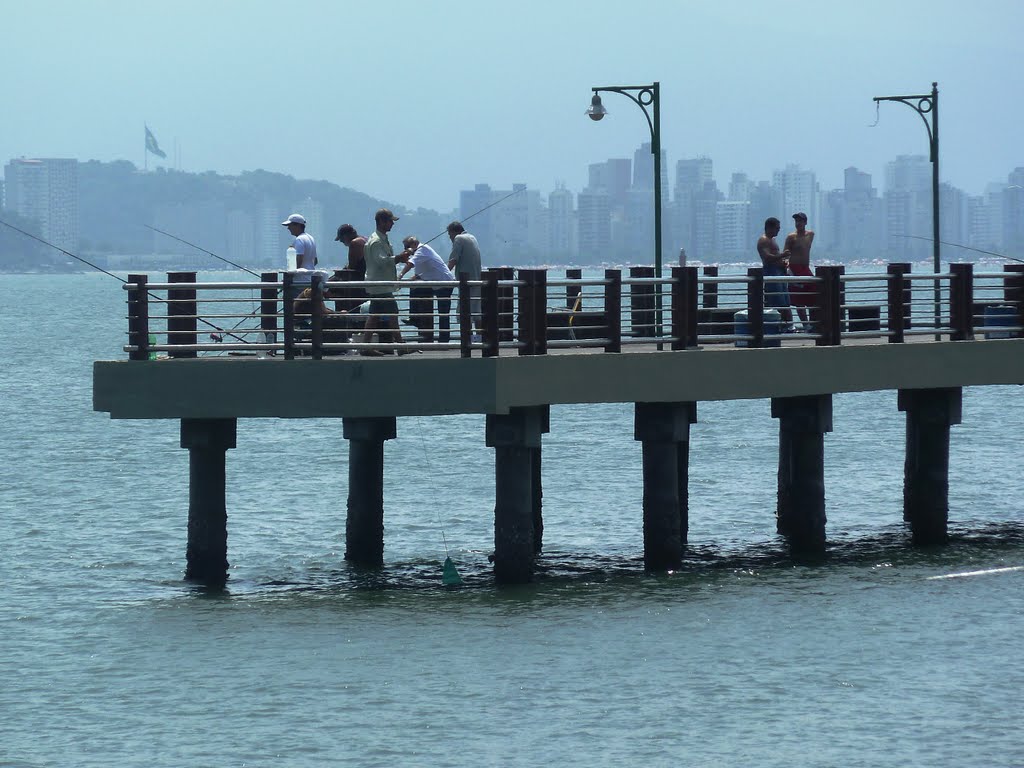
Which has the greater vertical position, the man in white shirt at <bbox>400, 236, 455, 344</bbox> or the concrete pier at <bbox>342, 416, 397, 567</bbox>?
the man in white shirt at <bbox>400, 236, 455, 344</bbox>

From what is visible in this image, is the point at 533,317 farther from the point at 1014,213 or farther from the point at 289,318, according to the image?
the point at 1014,213

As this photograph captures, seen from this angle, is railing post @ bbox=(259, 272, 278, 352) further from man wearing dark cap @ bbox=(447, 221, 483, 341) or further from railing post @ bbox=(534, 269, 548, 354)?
railing post @ bbox=(534, 269, 548, 354)

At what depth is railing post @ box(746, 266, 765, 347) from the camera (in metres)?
23.3

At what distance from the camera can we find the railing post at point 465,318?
69.9ft

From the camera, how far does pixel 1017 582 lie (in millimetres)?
25156

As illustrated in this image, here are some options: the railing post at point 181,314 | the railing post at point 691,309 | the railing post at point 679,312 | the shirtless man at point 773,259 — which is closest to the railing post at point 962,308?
the shirtless man at point 773,259

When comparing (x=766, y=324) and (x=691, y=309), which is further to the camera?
(x=766, y=324)

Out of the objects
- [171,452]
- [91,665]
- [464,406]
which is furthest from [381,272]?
[171,452]

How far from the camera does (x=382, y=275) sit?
21781mm

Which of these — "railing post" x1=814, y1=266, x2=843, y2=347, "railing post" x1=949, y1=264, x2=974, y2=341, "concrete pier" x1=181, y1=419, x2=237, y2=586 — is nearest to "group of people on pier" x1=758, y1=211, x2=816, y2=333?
"railing post" x1=814, y1=266, x2=843, y2=347

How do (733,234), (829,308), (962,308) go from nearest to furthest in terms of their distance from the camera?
(829,308) → (962,308) → (733,234)

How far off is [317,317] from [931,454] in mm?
9784

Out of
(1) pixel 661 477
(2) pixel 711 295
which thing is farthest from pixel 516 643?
(2) pixel 711 295

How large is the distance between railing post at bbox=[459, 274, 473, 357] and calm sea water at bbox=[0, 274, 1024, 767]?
11.0ft
